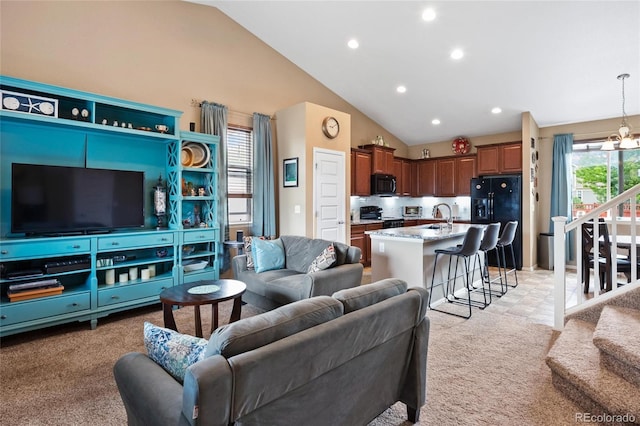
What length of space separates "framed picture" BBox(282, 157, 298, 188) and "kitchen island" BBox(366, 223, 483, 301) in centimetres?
164

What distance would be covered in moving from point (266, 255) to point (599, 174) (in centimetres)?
623

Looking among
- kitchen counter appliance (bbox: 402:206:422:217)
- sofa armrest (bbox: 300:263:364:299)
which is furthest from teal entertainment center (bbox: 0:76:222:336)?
kitchen counter appliance (bbox: 402:206:422:217)

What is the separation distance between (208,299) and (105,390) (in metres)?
0.87

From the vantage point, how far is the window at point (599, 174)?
5.77 m

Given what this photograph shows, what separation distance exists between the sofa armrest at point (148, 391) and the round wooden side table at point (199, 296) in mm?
1106

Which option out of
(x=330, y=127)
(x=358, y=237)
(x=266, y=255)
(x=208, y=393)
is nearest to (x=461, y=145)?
(x=358, y=237)

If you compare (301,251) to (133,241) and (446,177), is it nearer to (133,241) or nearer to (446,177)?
(133,241)

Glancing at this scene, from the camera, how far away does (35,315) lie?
3090 mm

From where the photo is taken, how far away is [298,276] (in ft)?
11.9

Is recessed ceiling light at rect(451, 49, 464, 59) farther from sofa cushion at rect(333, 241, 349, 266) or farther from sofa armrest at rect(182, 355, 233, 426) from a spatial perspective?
sofa armrest at rect(182, 355, 233, 426)

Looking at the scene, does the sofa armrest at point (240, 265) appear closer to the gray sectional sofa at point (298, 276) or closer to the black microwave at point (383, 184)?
the gray sectional sofa at point (298, 276)

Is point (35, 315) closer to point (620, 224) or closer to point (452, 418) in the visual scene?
point (452, 418)

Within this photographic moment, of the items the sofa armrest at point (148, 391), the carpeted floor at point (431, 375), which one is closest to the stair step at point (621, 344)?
the carpeted floor at point (431, 375)

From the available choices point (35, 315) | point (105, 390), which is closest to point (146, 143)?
point (35, 315)
